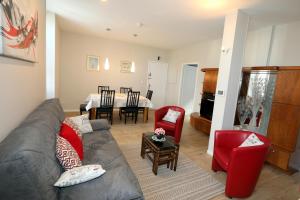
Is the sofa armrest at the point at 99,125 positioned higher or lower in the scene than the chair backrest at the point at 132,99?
lower

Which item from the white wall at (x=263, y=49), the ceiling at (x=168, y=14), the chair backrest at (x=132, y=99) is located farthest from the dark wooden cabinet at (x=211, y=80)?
the chair backrest at (x=132, y=99)

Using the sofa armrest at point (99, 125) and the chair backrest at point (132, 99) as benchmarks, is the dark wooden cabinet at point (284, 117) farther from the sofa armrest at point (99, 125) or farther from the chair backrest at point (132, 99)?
the chair backrest at point (132, 99)

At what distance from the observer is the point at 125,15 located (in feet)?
11.3

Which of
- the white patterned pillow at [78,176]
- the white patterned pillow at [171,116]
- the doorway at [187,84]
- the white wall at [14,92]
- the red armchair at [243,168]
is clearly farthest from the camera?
the doorway at [187,84]

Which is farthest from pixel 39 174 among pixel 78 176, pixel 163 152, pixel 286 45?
pixel 286 45

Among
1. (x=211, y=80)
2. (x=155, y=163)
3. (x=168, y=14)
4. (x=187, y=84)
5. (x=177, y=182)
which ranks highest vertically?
(x=168, y=14)

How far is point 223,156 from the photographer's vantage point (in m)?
2.21

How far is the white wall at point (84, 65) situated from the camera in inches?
212

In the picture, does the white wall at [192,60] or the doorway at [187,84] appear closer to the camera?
the white wall at [192,60]

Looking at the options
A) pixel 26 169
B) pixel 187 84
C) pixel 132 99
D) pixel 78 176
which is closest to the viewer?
pixel 26 169

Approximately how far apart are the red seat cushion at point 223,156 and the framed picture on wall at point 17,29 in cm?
249

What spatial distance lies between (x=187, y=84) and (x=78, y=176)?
5.77 m

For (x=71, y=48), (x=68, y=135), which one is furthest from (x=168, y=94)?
(x=68, y=135)

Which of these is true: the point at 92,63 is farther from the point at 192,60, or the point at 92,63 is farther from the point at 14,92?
the point at 14,92
